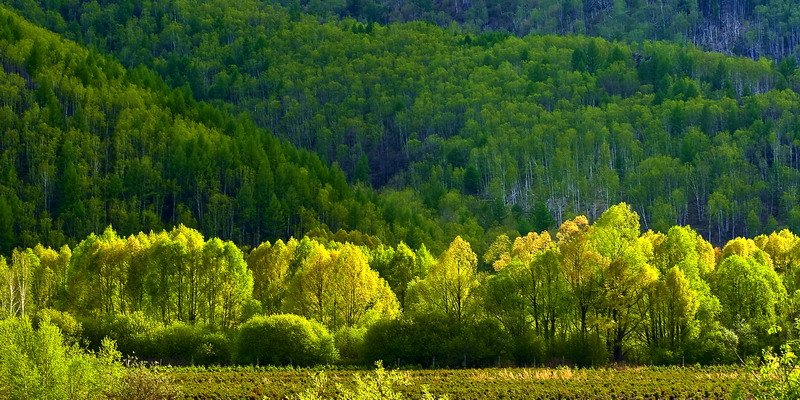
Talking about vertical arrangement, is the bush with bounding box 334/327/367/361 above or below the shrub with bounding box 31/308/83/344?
below

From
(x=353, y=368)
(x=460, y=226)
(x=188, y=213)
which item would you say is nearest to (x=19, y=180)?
(x=188, y=213)

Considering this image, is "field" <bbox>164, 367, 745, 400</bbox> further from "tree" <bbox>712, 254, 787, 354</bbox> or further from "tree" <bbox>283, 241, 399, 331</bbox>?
"tree" <bbox>283, 241, 399, 331</bbox>

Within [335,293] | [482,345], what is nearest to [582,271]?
[482,345]

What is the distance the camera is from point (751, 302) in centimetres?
9831

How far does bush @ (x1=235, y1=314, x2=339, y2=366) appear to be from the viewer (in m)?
93.1

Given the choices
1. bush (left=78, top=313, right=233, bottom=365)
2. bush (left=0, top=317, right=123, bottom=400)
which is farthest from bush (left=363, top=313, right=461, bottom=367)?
bush (left=0, top=317, right=123, bottom=400)

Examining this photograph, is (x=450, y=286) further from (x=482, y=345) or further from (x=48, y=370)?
(x=48, y=370)

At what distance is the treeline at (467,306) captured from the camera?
93312mm

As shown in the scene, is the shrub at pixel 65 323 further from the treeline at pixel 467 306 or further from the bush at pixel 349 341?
the bush at pixel 349 341

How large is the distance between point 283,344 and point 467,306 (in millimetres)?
17613

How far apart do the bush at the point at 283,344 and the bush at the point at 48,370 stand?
31884mm

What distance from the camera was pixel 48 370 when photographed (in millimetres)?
60062

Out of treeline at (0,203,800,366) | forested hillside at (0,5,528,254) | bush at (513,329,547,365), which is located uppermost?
forested hillside at (0,5,528,254)

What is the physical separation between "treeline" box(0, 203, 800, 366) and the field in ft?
19.0
